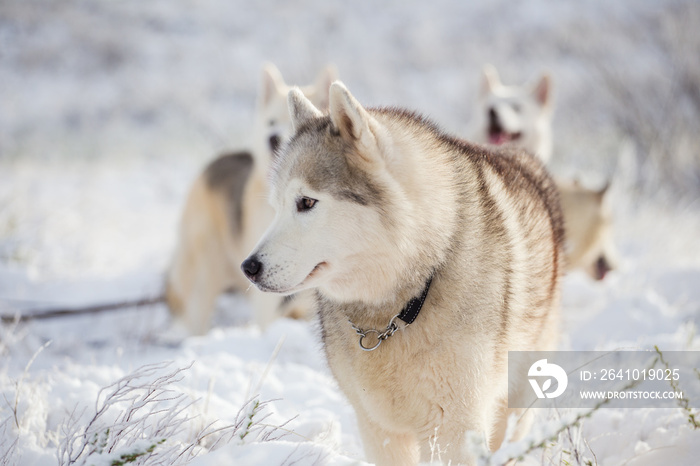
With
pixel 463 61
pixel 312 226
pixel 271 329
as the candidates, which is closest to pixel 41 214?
pixel 271 329

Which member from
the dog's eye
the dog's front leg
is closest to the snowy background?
the dog's front leg

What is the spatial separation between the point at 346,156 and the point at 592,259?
4605mm

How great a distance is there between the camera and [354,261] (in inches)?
73.0

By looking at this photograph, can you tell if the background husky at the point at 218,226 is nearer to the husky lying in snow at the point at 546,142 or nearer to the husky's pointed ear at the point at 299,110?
the husky lying in snow at the point at 546,142

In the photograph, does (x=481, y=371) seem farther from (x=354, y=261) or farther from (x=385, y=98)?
(x=385, y=98)

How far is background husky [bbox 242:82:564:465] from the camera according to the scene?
1.81 m

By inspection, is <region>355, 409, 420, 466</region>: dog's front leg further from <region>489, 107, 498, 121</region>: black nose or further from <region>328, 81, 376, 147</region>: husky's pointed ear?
<region>489, 107, 498, 121</region>: black nose

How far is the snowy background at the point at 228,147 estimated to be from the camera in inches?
86.5

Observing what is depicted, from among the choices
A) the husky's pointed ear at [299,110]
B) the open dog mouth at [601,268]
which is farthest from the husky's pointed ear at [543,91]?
the husky's pointed ear at [299,110]

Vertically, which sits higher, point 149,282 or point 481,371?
point 481,371

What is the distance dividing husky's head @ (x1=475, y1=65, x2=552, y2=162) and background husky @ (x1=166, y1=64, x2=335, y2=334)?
2.14 meters

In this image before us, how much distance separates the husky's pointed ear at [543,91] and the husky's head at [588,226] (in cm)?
110

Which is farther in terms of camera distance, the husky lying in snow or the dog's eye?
the husky lying in snow

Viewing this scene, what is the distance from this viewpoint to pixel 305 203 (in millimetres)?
1884
